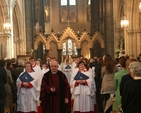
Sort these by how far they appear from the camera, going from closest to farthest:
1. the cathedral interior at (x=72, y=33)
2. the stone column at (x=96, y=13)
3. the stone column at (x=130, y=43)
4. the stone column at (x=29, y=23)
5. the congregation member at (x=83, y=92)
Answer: the congregation member at (x=83, y=92) → the stone column at (x=130, y=43) → the cathedral interior at (x=72, y=33) → the stone column at (x=29, y=23) → the stone column at (x=96, y=13)

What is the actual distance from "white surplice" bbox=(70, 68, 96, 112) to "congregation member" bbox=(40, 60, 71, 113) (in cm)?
295

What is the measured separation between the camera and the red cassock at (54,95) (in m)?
7.71

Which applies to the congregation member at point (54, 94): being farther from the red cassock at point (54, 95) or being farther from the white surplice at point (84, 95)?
the white surplice at point (84, 95)

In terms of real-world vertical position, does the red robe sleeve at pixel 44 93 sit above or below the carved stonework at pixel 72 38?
below

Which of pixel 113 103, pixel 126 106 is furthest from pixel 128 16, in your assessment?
pixel 126 106

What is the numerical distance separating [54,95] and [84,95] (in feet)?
10.7

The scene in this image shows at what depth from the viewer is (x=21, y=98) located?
1081cm

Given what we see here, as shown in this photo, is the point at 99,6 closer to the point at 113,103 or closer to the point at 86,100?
the point at 86,100

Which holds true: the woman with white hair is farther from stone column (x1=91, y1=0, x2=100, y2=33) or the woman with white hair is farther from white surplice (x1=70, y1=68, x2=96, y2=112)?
stone column (x1=91, y1=0, x2=100, y2=33)

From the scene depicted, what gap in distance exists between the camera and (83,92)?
10.9m

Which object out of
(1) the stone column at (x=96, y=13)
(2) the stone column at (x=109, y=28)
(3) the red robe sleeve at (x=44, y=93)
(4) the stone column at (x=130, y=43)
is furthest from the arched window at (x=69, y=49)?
(3) the red robe sleeve at (x=44, y=93)

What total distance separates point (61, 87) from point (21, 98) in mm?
3330

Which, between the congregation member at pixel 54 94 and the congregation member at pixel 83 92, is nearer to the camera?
the congregation member at pixel 54 94

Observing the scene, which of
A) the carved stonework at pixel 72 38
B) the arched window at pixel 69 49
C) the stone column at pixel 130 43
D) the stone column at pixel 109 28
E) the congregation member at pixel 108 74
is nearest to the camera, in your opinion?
the congregation member at pixel 108 74
